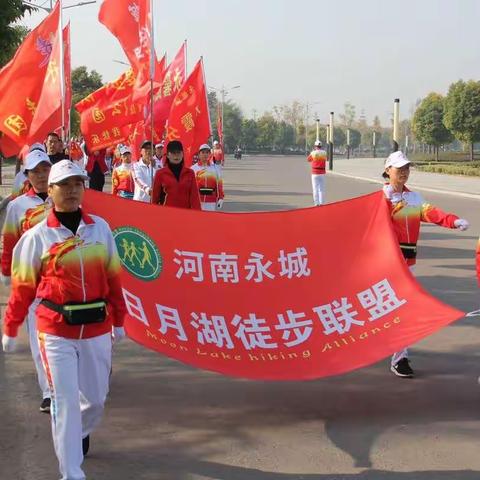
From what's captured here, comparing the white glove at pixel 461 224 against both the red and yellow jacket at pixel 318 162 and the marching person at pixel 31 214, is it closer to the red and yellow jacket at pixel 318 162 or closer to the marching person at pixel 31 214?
the marching person at pixel 31 214

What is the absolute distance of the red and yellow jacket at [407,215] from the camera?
21.1ft

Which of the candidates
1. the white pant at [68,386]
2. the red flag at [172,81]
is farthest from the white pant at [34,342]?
the red flag at [172,81]

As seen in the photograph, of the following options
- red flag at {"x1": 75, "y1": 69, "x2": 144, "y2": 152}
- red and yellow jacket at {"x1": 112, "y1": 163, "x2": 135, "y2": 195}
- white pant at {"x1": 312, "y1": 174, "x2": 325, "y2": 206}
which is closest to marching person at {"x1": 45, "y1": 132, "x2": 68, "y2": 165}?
red flag at {"x1": 75, "y1": 69, "x2": 144, "y2": 152}

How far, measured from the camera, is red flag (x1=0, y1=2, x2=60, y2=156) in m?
9.21

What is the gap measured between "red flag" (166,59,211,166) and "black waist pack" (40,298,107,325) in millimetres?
8823

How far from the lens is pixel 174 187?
8.95 meters

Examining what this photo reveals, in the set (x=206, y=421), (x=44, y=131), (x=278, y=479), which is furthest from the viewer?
(x=44, y=131)

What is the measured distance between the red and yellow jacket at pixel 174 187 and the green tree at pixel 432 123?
6309cm

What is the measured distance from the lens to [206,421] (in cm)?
545

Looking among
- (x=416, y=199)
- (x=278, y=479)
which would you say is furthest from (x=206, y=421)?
(x=416, y=199)

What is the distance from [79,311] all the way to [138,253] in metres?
1.75

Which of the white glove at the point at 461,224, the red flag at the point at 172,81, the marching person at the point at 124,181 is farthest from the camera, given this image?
the red flag at the point at 172,81

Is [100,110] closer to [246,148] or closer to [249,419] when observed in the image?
[249,419]

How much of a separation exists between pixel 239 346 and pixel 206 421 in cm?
57
